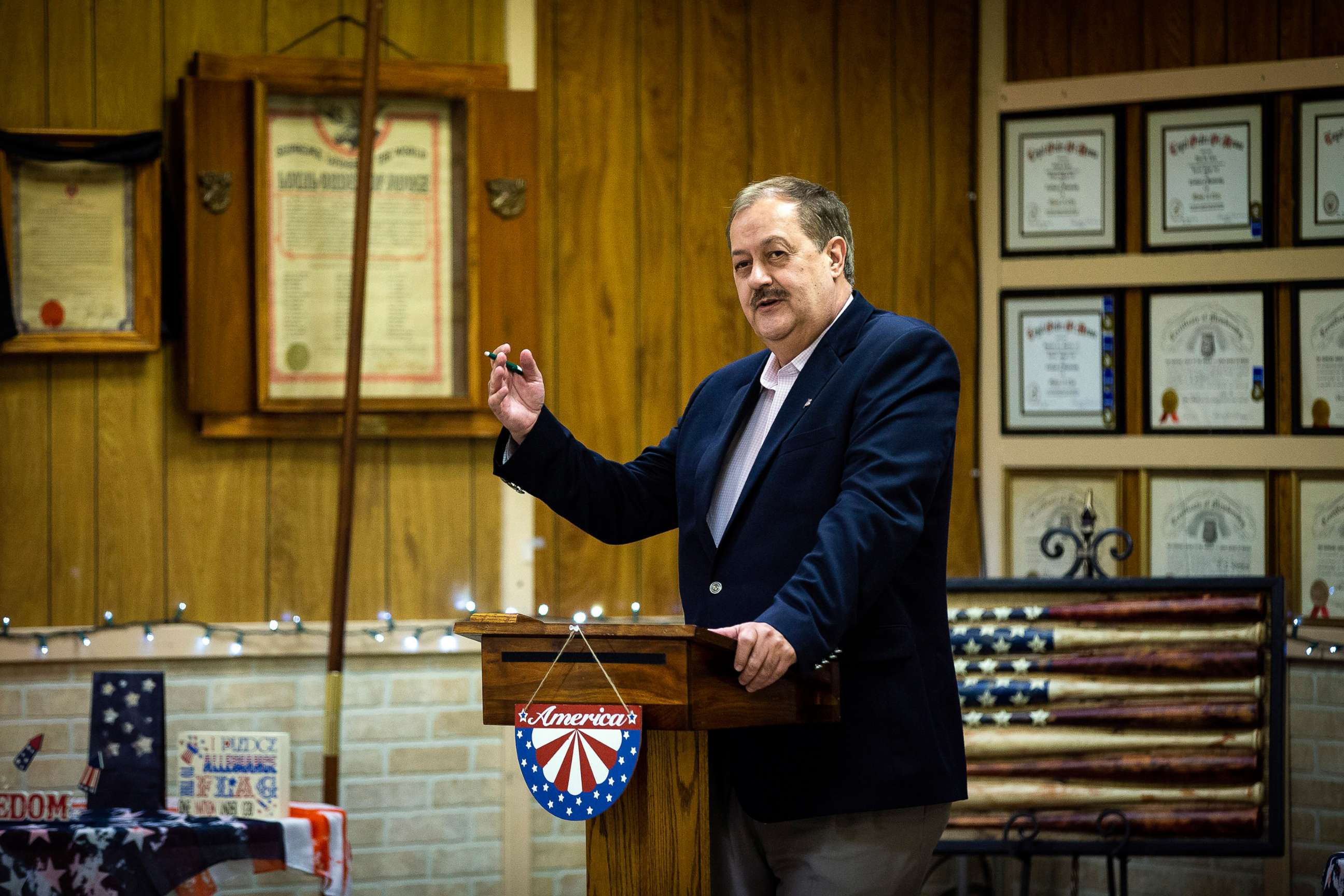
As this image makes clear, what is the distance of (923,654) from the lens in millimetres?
1606

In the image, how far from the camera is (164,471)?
10.2 ft

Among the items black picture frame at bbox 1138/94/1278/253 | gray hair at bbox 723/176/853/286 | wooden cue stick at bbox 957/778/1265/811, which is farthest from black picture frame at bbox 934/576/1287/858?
gray hair at bbox 723/176/853/286

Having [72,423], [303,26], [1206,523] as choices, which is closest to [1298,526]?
[1206,523]

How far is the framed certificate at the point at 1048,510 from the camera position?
10.8 ft

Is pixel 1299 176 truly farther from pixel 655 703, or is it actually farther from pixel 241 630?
pixel 241 630

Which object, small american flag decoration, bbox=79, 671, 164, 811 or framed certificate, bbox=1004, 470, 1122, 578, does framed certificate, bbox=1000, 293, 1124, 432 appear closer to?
framed certificate, bbox=1004, 470, 1122, 578

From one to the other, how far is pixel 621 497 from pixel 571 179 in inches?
63.2

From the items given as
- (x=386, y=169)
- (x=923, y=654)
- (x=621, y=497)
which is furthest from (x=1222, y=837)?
(x=386, y=169)

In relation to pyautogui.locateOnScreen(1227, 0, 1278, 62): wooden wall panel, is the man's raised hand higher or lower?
lower

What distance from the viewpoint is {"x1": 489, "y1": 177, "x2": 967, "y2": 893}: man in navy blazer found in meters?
1.49

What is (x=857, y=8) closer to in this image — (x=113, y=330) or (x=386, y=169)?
(x=386, y=169)

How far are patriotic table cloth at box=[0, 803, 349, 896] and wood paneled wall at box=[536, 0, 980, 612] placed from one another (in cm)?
102

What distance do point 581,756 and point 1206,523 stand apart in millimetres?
2353

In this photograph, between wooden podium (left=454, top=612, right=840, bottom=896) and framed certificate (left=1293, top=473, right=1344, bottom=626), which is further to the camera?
framed certificate (left=1293, top=473, right=1344, bottom=626)
